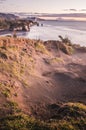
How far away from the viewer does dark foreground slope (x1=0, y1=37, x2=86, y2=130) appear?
45.3 feet

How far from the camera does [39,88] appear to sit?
71.4 feet

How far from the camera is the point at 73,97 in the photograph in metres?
21.2

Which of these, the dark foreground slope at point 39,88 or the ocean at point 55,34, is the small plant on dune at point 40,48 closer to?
the dark foreground slope at point 39,88

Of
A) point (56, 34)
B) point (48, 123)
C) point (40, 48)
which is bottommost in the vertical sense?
point (56, 34)

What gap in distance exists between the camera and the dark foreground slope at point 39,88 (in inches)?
544

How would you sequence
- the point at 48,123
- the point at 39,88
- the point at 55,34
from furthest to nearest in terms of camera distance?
the point at 55,34, the point at 39,88, the point at 48,123

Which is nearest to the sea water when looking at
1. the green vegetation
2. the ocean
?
the ocean

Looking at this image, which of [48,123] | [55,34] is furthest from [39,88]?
[55,34]

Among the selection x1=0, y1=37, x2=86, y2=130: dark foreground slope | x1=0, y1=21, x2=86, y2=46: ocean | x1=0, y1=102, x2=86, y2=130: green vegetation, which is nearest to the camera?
x1=0, y1=102, x2=86, y2=130: green vegetation

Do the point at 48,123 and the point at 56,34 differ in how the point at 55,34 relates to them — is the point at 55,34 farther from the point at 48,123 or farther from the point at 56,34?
the point at 48,123

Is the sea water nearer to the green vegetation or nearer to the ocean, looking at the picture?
the ocean

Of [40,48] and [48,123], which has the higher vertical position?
[48,123]

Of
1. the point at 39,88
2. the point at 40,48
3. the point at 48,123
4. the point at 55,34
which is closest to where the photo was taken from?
the point at 48,123

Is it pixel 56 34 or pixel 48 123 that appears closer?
pixel 48 123
